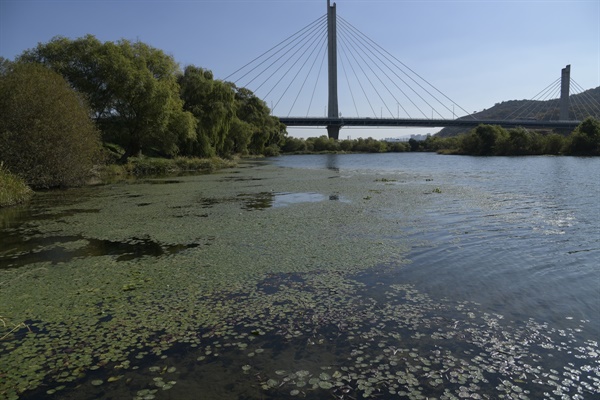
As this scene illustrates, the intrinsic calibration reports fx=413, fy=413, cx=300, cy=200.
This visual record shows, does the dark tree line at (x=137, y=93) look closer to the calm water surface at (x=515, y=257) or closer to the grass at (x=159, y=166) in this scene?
the grass at (x=159, y=166)

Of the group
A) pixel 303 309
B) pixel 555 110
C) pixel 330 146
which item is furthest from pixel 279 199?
pixel 555 110

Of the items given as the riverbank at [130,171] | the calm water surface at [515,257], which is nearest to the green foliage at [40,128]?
the riverbank at [130,171]

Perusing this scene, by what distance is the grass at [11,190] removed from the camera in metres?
15.9

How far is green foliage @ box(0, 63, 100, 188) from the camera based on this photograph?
1822 centimetres

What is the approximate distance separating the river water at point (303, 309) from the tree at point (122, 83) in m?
21.6

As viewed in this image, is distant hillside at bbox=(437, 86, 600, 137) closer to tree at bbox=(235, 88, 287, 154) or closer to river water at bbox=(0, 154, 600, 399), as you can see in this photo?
tree at bbox=(235, 88, 287, 154)

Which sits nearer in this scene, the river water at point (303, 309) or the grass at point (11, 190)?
the river water at point (303, 309)

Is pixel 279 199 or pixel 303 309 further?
pixel 279 199

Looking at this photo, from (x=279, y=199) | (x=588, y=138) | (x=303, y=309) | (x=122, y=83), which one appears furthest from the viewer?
(x=588, y=138)

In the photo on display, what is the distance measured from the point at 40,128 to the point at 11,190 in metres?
3.64

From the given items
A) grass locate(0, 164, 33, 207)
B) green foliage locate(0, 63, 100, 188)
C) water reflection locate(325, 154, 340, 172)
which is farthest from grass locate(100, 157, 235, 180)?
water reflection locate(325, 154, 340, 172)

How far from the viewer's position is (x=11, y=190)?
53.5 ft

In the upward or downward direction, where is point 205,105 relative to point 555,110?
downward

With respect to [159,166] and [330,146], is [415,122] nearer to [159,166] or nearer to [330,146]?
[330,146]
